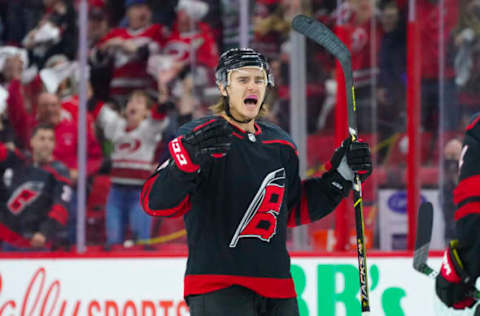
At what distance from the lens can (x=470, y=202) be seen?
2240mm

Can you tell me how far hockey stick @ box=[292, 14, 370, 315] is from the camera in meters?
2.68

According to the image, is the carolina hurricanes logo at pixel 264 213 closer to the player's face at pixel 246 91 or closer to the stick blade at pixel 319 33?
the player's face at pixel 246 91

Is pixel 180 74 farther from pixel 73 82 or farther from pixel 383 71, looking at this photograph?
pixel 383 71

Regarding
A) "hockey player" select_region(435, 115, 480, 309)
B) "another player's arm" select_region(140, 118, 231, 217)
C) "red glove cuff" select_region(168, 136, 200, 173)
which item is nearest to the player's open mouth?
"another player's arm" select_region(140, 118, 231, 217)

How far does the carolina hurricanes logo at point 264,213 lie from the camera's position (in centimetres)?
238

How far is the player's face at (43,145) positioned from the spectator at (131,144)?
0.24 meters

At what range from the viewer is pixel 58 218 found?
4238 millimetres

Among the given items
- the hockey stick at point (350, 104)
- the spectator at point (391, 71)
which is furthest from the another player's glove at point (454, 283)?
the spectator at point (391, 71)

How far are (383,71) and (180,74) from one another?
989mm

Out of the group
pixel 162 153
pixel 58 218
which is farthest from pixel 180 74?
pixel 58 218

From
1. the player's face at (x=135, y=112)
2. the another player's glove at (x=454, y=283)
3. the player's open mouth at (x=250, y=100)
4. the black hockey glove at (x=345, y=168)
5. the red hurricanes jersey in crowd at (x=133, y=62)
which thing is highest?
the red hurricanes jersey in crowd at (x=133, y=62)

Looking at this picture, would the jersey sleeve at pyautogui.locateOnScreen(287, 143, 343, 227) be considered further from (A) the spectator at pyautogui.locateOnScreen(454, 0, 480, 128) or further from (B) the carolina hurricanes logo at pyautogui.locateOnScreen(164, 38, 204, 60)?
(B) the carolina hurricanes logo at pyautogui.locateOnScreen(164, 38, 204, 60)

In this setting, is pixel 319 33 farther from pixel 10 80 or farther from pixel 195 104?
pixel 10 80

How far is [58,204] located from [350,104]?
1987mm
